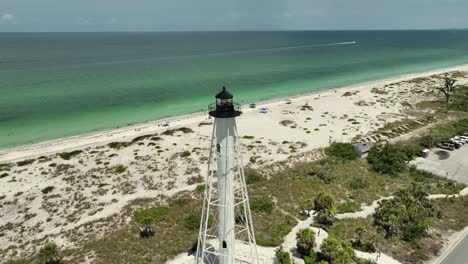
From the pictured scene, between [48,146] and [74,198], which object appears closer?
[74,198]

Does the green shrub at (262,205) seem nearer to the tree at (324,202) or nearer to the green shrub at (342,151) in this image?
the tree at (324,202)

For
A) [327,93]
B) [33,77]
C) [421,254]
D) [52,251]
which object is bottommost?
[421,254]

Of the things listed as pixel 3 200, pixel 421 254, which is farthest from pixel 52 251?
pixel 421 254

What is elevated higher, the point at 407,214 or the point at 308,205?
the point at 308,205

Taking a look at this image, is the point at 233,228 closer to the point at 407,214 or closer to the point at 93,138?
the point at 407,214

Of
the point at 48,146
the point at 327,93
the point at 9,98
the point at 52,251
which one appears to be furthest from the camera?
the point at 327,93

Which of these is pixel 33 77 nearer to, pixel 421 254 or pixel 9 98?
pixel 9 98

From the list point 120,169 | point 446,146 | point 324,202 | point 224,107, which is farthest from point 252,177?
point 446,146

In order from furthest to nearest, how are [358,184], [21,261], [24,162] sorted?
[24,162]
[358,184]
[21,261]
